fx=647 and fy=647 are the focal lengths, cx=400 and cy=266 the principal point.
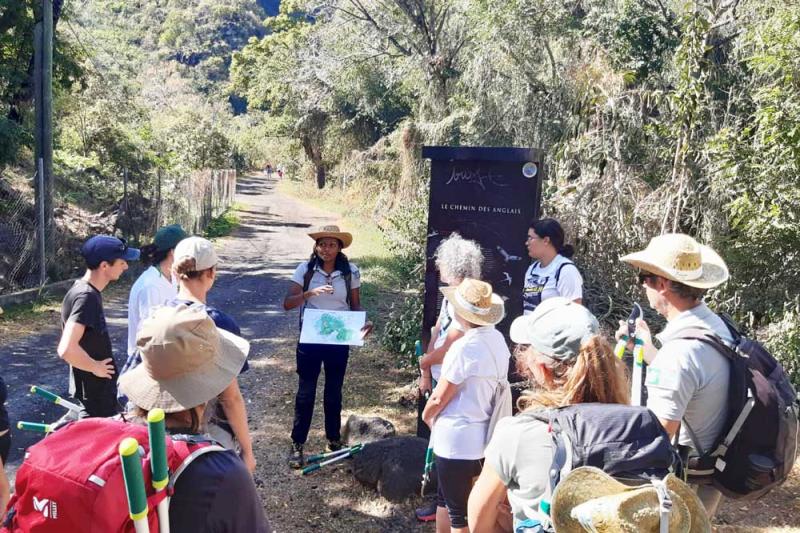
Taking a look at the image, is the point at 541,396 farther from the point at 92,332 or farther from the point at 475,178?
the point at 475,178

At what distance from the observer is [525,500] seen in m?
1.95

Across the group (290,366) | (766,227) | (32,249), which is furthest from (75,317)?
(32,249)

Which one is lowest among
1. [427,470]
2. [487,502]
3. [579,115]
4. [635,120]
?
[427,470]

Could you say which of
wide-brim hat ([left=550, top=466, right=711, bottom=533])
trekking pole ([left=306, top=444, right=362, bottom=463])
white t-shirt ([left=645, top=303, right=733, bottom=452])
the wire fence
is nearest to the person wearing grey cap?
wide-brim hat ([left=550, top=466, right=711, bottom=533])

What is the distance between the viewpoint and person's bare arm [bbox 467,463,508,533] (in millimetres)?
2072

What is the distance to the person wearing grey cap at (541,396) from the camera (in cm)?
193

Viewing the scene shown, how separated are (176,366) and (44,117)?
10.8 meters

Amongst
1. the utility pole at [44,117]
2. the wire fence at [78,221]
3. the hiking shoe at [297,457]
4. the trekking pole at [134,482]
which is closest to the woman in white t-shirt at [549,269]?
the hiking shoe at [297,457]

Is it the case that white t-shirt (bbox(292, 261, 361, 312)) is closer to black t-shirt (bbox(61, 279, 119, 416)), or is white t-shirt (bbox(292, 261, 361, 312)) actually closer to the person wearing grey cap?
black t-shirt (bbox(61, 279, 119, 416))

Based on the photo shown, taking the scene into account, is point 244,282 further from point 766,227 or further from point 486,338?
point 486,338

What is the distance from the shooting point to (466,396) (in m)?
3.20

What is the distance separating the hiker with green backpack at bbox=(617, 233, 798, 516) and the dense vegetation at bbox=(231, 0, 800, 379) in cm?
401

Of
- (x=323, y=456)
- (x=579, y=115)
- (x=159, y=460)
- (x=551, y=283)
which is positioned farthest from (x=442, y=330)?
(x=579, y=115)

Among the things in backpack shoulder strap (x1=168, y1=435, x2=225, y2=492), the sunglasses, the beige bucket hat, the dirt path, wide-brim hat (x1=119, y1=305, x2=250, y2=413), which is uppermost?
the beige bucket hat
